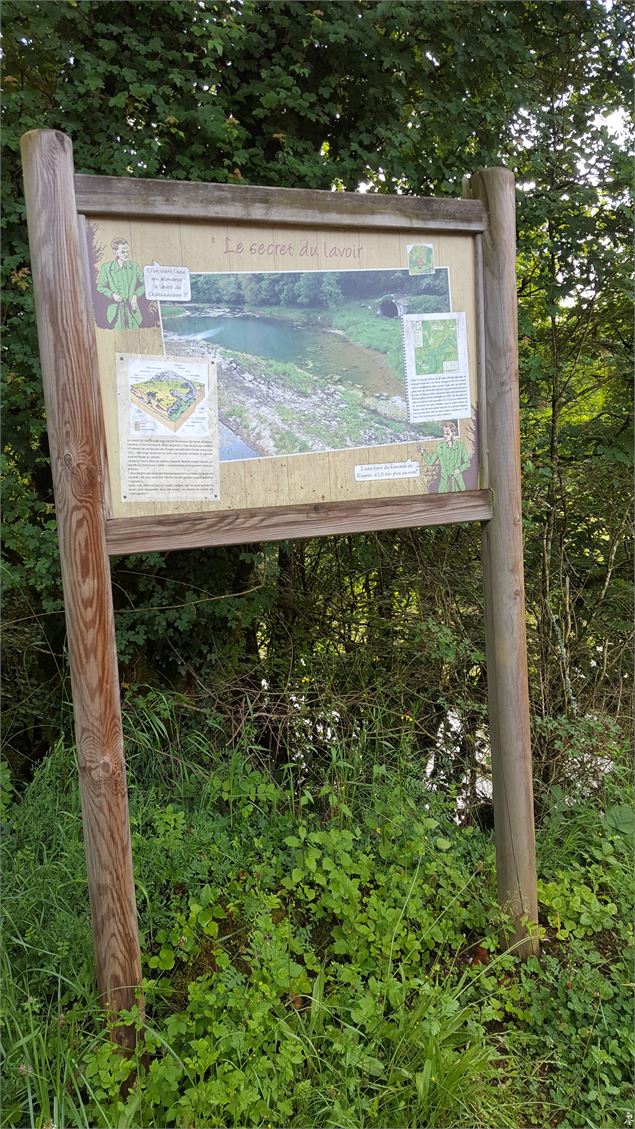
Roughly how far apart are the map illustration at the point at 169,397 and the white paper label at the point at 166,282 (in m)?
0.22

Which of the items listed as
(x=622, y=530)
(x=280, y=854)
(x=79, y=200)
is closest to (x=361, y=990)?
(x=280, y=854)

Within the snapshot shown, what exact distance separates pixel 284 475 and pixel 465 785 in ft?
7.49

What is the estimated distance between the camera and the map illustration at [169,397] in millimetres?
2223

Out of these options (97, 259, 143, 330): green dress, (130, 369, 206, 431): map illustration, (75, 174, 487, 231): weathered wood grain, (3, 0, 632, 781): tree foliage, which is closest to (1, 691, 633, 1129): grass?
(3, 0, 632, 781): tree foliage

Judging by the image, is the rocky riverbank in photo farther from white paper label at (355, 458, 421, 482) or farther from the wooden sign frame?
the wooden sign frame

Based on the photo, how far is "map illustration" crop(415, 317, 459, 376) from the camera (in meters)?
2.61

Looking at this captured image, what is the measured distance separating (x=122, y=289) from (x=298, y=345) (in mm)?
567

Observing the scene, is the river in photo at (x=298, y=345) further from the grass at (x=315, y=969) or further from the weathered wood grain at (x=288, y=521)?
the grass at (x=315, y=969)

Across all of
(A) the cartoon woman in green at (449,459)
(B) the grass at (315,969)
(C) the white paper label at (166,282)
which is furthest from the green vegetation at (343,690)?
(A) the cartoon woman in green at (449,459)

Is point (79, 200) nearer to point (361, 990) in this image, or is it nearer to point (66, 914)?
point (66, 914)

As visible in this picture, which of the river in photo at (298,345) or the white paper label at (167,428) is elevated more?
the river in photo at (298,345)

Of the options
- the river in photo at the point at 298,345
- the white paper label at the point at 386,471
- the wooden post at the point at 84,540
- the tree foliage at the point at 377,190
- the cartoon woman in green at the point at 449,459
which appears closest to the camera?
the wooden post at the point at 84,540

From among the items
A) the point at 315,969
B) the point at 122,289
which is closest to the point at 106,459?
the point at 122,289

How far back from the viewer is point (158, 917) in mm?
2688
